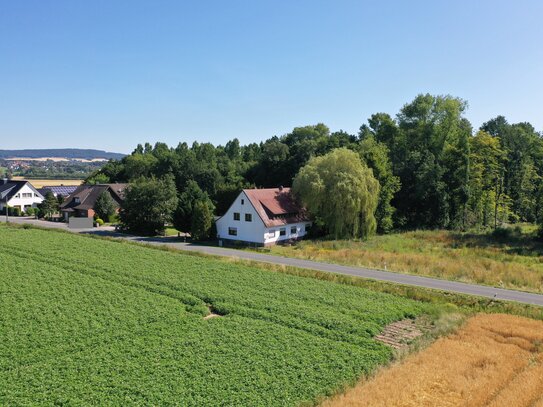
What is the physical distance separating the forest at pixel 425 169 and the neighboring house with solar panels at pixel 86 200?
3.97 m

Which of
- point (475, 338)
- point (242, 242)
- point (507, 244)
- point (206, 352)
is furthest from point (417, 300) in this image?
point (507, 244)

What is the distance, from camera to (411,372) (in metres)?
14.6

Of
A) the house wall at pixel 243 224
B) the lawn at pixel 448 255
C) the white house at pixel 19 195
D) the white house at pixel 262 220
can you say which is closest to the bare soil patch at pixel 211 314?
the lawn at pixel 448 255

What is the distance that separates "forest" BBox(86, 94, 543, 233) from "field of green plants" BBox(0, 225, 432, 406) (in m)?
21.0

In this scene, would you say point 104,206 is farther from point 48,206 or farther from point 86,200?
point 48,206

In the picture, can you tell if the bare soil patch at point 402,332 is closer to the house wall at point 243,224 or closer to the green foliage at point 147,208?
the house wall at point 243,224

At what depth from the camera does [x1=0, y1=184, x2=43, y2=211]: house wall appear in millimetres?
71688

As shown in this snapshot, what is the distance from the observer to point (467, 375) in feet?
48.0

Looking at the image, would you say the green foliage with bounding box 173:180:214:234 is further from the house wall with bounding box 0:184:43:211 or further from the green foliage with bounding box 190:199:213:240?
the house wall with bounding box 0:184:43:211

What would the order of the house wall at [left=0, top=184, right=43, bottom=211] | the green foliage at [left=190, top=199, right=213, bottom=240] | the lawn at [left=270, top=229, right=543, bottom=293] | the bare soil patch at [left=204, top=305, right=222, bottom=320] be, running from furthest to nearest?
the house wall at [left=0, top=184, right=43, bottom=211] → the green foliage at [left=190, top=199, right=213, bottom=240] → the lawn at [left=270, top=229, right=543, bottom=293] → the bare soil patch at [left=204, top=305, right=222, bottom=320]

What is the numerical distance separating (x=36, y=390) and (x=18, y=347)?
3900mm

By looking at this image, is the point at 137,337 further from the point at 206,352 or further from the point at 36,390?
the point at 36,390

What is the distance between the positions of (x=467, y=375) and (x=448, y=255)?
2571 cm

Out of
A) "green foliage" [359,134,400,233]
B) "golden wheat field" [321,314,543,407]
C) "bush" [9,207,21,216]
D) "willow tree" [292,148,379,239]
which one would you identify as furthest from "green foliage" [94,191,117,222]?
"golden wheat field" [321,314,543,407]
